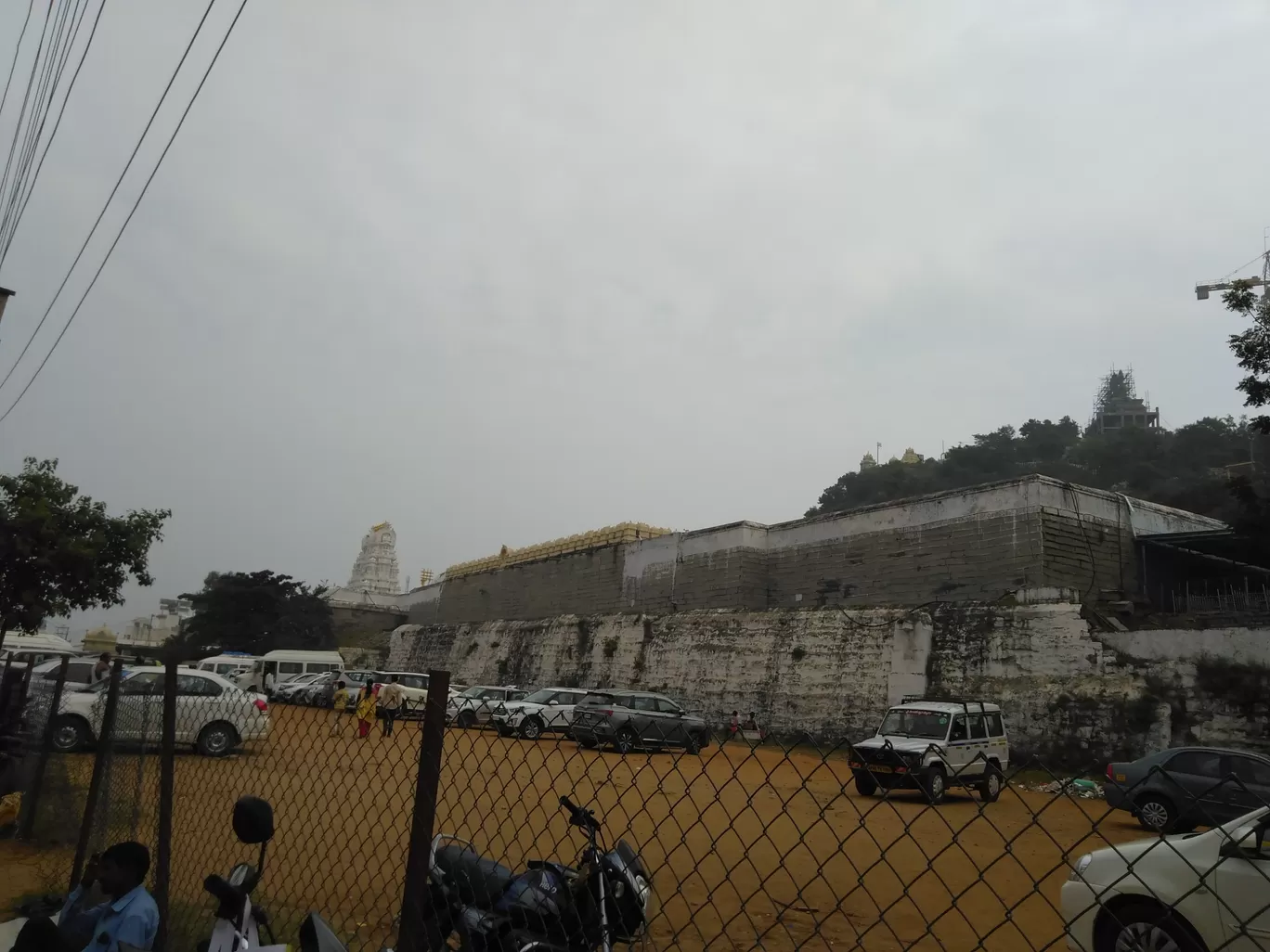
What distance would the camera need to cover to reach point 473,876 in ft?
11.3

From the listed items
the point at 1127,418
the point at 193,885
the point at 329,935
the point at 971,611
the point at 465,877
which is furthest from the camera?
the point at 1127,418

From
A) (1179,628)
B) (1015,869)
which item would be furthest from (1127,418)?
(1015,869)

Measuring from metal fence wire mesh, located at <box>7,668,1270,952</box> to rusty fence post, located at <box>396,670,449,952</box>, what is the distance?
1.3 inches

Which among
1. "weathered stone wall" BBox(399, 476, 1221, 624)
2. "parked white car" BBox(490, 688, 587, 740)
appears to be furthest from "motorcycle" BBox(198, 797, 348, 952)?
"weathered stone wall" BBox(399, 476, 1221, 624)

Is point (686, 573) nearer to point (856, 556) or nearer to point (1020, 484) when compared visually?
point (856, 556)

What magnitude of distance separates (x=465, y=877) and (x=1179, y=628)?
1633cm

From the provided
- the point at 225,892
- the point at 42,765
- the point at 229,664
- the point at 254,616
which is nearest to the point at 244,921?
the point at 225,892

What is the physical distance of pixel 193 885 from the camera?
17.5 feet

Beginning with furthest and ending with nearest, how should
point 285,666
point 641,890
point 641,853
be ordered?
point 285,666 < point 641,853 < point 641,890

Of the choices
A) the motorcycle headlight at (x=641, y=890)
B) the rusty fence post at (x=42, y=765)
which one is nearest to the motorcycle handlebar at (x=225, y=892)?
the motorcycle headlight at (x=641, y=890)

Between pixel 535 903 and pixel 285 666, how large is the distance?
3307cm

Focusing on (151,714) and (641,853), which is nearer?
(641,853)

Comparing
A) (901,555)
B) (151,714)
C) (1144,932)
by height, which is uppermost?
(901,555)

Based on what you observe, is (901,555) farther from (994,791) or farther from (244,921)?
(244,921)
